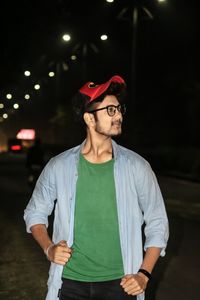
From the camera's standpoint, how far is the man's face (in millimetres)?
3016

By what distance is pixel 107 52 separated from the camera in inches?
1928

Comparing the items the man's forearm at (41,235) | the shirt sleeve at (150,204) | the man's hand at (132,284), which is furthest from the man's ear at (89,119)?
the man's hand at (132,284)

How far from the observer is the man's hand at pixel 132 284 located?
2.71m

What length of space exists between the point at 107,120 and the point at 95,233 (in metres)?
0.59

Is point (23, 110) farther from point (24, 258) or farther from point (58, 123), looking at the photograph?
point (24, 258)

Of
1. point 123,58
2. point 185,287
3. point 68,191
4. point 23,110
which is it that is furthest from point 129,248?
point 23,110

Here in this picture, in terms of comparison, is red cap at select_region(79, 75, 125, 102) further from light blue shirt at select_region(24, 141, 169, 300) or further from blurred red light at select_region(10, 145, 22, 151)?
blurred red light at select_region(10, 145, 22, 151)

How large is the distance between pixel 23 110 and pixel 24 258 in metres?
83.5

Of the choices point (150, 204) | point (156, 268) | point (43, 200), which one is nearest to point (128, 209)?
point (150, 204)

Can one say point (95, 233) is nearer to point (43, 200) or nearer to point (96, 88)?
point (43, 200)

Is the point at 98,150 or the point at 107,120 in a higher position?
the point at 107,120

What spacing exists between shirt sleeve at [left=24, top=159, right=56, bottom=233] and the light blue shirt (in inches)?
0.5

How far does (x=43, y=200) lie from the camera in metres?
3.08

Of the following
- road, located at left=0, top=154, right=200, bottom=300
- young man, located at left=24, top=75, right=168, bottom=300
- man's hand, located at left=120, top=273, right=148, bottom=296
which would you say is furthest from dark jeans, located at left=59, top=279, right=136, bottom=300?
road, located at left=0, top=154, right=200, bottom=300
